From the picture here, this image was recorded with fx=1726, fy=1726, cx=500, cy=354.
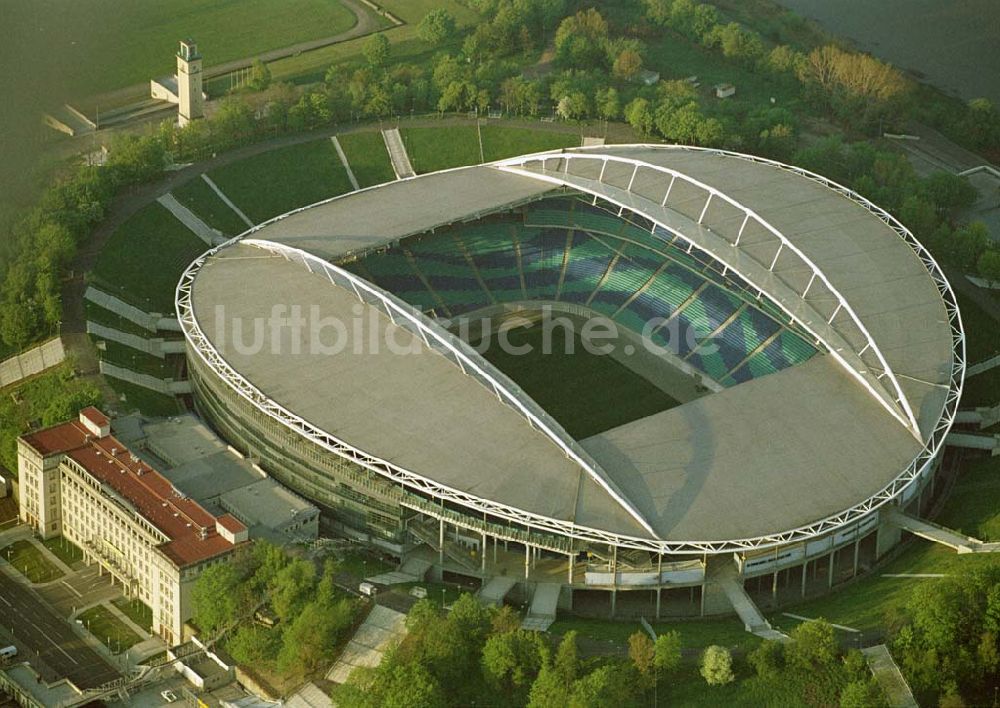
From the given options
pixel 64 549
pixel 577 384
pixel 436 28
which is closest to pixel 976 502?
pixel 577 384

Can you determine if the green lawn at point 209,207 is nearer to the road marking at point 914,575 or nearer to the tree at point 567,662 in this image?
the tree at point 567,662

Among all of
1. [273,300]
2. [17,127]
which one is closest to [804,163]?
[273,300]

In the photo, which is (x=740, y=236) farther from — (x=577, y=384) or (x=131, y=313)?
(x=131, y=313)

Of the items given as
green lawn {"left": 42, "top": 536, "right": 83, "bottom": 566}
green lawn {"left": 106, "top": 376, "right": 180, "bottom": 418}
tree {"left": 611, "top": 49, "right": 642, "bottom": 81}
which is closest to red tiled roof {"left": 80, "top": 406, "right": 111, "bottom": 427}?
green lawn {"left": 106, "top": 376, "right": 180, "bottom": 418}

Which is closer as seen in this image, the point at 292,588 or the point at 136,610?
the point at 292,588

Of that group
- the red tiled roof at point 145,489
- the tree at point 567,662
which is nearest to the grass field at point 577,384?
the tree at point 567,662

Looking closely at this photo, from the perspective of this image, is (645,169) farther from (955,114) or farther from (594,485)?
(955,114)

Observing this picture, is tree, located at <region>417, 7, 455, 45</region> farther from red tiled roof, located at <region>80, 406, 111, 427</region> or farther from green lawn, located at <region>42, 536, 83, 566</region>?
green lawn, located at <region>42, 536, 83, 566</region>
